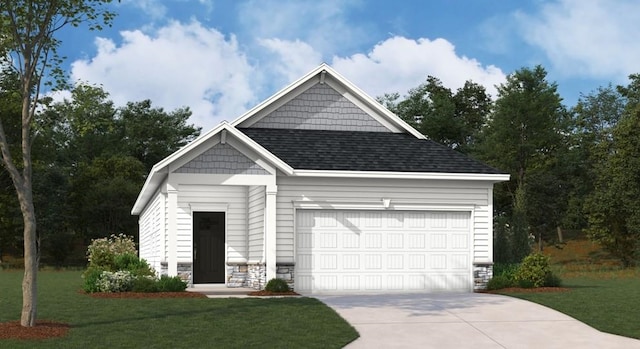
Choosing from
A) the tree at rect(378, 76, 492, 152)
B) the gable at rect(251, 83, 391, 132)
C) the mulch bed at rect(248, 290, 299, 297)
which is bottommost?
the mulch bed at rect(248, 290, 299, 297)

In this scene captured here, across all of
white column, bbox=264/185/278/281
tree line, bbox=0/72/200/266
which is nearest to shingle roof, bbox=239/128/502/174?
white column, bbox=264/185/278/281

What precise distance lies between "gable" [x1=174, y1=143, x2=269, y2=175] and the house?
0.03m

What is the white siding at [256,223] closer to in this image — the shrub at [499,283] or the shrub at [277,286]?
the shrub at [277,286]

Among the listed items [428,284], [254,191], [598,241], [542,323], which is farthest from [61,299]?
[598,241]

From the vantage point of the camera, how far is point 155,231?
1141 inches

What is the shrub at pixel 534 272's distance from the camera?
22.8 m

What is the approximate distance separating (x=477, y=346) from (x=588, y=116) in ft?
199

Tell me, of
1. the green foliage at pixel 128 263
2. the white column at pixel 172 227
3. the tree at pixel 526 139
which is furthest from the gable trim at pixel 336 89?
the tree at pixel 526 139

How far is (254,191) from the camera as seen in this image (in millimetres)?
24734

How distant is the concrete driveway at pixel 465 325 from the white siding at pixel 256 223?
463 centimetres

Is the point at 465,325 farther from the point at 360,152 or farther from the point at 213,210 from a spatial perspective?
the point at 213,210

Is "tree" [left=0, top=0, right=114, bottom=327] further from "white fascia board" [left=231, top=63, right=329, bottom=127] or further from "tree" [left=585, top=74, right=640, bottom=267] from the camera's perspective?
"tree" [left=585, top=74, right=640, bottom=267]

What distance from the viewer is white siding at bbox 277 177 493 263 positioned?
882 inches

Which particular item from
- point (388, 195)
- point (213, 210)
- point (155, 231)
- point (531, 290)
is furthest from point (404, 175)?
point (155, 231)
